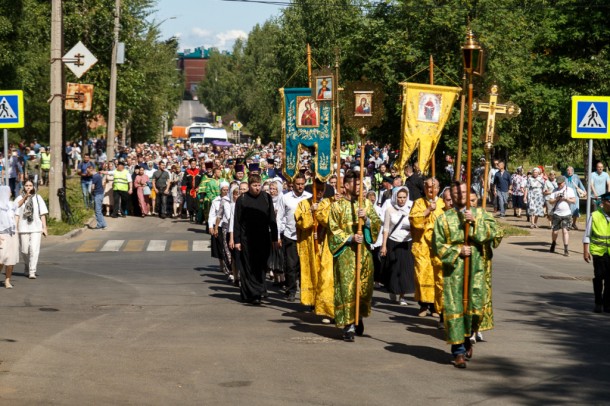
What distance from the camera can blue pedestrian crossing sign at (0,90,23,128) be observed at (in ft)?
79.7

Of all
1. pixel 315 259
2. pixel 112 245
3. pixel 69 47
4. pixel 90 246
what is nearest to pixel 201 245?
pixel 112 245

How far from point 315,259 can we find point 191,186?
19.3 m

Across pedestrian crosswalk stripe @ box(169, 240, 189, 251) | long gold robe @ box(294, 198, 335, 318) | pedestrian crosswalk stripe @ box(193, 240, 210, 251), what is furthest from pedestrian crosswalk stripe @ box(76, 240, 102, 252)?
long gold robe @ box(294, 198, 335, 318)

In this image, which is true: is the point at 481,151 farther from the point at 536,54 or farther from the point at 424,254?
the point at 424,254

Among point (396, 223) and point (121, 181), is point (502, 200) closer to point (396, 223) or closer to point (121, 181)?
point (121, 181)

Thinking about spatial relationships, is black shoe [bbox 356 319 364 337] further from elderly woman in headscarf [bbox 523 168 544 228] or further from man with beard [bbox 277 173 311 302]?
elderly woman in headscarf [bbox 523 168 544 228]

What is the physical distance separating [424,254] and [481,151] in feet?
59.6

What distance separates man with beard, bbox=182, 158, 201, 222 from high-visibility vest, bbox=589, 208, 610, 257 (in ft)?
63.7

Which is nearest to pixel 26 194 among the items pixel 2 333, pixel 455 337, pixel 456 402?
pixel 2 333

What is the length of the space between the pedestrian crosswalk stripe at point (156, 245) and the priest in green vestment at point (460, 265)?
1531 cm

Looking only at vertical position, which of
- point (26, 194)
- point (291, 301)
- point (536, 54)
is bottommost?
point (291, 301)

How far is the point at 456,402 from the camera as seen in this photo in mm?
9445

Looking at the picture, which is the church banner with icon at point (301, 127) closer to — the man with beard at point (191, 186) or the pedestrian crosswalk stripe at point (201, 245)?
the pedestrian crosswalk stripe at point (201, 245)

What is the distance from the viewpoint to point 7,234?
17.9 meters
